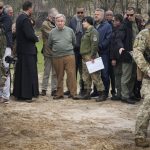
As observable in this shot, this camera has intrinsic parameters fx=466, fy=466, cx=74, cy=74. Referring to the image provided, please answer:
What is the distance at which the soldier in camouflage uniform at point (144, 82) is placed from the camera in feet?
20.5

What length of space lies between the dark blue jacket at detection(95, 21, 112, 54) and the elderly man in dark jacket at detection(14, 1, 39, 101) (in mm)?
1409

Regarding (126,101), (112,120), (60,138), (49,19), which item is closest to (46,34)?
(49,19)

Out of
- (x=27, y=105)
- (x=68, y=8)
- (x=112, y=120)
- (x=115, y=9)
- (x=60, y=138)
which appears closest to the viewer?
(x=60, y=138)

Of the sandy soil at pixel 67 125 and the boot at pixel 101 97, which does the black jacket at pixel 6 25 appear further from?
the boot at pixel 101 97

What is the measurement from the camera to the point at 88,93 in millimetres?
10508

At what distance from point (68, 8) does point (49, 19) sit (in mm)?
16660

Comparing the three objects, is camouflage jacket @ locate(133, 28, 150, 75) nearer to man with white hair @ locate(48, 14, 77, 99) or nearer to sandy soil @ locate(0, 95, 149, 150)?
sandy soil @ locate(0, 95, 149, 150)

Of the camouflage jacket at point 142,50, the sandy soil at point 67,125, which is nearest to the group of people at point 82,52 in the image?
the sandy soil at point 67,125

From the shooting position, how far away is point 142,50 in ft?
21.2

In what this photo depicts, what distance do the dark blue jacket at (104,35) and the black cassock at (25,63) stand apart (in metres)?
1.41

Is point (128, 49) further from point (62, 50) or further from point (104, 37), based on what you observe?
point (62, 50)

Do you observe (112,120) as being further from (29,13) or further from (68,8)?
(68,8)

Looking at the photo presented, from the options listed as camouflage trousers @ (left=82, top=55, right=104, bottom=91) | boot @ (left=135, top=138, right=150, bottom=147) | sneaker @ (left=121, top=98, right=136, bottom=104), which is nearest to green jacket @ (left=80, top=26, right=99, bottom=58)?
camouflage trousers @ (left=82, top=55, right=104, bottom=91)

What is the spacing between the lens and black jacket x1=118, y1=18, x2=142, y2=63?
970 cm
